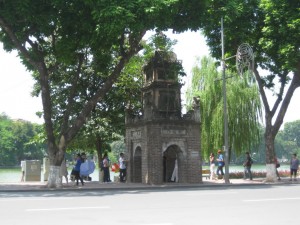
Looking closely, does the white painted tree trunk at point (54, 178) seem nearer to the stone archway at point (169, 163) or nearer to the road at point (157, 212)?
the stone archway at point (169, 163)

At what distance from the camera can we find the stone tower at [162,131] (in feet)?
78.5

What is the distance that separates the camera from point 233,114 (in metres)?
33.2

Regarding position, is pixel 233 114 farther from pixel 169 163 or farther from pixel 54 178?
pixel 54 178

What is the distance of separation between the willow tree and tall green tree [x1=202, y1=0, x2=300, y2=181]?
18.8 feet

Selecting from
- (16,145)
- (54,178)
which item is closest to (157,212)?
(54,178)

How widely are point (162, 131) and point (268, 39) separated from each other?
7814 millimetres

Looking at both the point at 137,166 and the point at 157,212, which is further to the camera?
the point at 137,166

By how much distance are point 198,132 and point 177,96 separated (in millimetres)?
2328

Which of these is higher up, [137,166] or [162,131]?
[162,131]

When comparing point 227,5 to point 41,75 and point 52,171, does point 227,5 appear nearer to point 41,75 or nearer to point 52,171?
point 41,75

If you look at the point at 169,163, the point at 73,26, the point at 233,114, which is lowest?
the point at 169,163

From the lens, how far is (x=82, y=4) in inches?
773

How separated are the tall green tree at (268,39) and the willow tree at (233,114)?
5.72 meters

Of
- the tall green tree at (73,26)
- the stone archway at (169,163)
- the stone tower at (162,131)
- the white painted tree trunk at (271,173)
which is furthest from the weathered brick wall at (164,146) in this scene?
the white painted tree trunk at (271,173)
